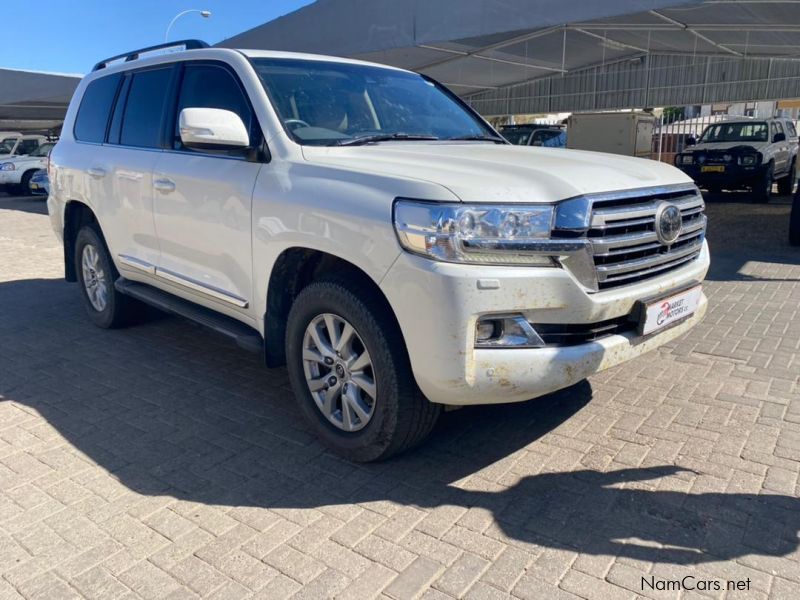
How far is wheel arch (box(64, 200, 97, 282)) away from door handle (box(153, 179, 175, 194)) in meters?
1.46

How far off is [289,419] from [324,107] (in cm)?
178

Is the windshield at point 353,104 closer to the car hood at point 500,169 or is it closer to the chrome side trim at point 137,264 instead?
the car hood at point 500,169

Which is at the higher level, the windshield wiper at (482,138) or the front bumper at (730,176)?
the windshield wiper at (482,138)

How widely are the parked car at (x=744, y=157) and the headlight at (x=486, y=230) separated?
1411 centimetres

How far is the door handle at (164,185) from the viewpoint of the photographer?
402 centimetres

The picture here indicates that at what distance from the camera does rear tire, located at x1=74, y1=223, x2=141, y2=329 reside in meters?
5.18

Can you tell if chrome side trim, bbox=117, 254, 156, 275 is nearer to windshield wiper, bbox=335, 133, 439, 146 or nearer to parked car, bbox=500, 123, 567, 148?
windshield wiper, bbox=335, 133, 439, 146

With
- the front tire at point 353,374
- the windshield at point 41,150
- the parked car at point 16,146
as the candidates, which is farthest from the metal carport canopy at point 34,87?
the front tire at point 353,374

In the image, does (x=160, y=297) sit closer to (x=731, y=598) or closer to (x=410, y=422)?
(x=410, y=422)

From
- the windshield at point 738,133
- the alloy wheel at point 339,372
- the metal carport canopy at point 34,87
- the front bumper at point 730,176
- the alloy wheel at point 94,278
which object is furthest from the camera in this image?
the metal carport canopy at point 34,87

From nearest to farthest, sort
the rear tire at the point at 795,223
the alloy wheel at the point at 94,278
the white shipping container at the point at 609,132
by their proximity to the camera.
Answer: the alloy wheel at the point at 94,278
the rear tire at the point at 795,223
the white shipping container at the point at 609,132

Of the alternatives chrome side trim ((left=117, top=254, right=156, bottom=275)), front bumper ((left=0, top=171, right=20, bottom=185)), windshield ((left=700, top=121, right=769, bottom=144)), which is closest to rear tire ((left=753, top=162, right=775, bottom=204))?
windshield ((left=700, top=121, right=769, bottom=144))

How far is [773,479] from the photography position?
9.78 feet

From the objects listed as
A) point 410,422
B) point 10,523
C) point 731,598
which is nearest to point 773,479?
point 731,598
